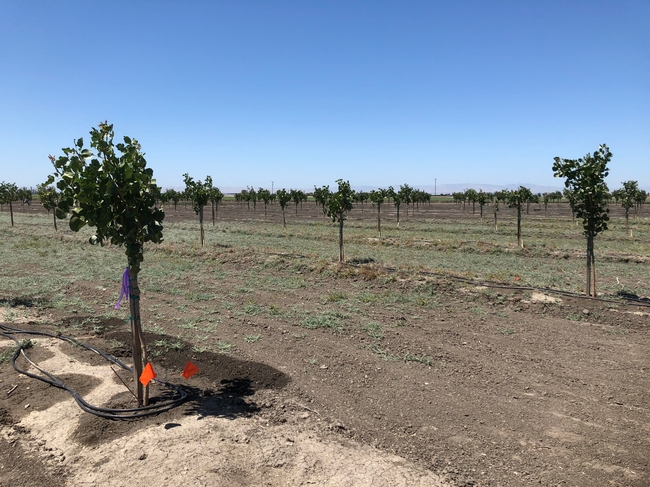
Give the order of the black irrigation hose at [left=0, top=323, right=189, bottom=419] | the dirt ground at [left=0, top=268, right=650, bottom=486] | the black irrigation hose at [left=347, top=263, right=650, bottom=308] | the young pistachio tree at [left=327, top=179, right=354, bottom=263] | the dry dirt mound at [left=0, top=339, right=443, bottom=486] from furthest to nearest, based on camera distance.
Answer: the young pistachio tree at [left=327, top=179, right=354, bottom=263] < the black irrigation hose at [left=347, top=263, right=650, bottom=308] < the black irrigation hose at [left=0, top=323, right=189, bottom=419] < the dirt ground at [left=0, top=268, right=650, bottom=486] < the dry dirt mound at [left=0, top=339, right=443, bottom=486]

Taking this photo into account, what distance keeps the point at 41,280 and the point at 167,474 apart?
1424 centimetres

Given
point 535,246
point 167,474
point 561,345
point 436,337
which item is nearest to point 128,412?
point 167,474

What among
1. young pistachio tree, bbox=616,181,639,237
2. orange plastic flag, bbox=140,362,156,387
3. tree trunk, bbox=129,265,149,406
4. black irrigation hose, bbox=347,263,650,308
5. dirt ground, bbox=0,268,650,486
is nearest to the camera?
dirt ground, bbox=0,268,650,486

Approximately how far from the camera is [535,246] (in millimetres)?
26688

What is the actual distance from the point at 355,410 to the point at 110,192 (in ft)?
15.3

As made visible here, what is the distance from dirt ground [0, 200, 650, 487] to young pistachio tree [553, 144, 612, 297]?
3.57 m

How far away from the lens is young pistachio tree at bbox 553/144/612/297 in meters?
13.1

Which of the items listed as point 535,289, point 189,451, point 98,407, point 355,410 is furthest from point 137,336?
point 535,289

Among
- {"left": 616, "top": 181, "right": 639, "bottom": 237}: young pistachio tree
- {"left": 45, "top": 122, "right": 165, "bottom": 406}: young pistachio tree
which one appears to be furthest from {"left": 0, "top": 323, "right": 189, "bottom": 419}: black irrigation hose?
{"left": 616, "top": 181, "right": 639, "bottom": 237}: young pistachio tree

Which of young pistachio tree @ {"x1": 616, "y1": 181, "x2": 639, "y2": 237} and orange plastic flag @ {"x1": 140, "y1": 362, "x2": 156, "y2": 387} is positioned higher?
young pistachio tree @ {"x1": 616, "y1": 181, "x2": 639, "y2": 237}

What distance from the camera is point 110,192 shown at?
561cm

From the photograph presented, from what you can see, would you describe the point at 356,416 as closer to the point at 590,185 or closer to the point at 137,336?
the point at 137,336

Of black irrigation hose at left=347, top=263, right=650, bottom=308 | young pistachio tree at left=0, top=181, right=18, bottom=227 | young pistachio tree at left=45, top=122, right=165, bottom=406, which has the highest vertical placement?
young pistachio tree at left=0, top=181, right=18, bottom=227

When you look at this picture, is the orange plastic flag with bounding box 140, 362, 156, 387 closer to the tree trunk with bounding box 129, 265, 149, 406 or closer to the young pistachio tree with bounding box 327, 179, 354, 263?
the tree trunk with bounding box 129, 265, 149, 406
